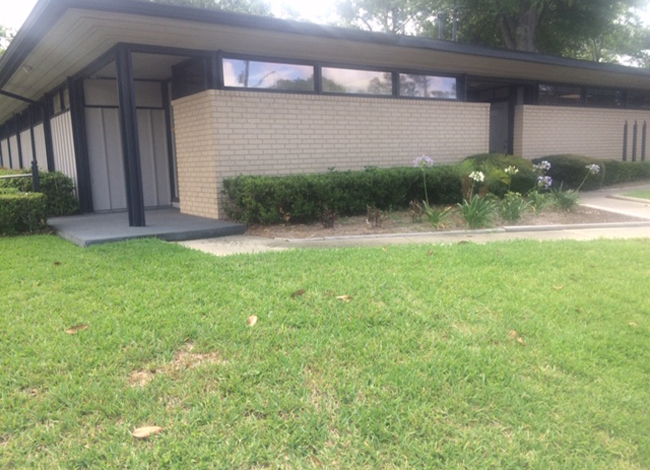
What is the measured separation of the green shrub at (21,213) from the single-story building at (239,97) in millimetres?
1491

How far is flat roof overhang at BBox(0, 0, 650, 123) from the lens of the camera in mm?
7133

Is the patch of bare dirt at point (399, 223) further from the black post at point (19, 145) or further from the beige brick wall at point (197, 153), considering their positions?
the black post at point (19, 145)

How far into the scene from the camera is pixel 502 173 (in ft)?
33.5

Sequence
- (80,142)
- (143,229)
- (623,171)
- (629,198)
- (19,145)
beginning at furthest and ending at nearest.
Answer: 1. (19,145)
2. (623,171)
3. (629,198)
4. (80,142)
5. (143,229)

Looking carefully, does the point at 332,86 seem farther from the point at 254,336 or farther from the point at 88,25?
the point at 254,336

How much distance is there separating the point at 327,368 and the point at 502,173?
8.03 m

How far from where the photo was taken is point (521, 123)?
48.0 ft

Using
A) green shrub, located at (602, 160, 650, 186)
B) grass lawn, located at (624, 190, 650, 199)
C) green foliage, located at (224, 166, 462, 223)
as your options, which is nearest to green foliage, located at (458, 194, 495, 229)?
green foliage, located at (224, 166, 462, 223)

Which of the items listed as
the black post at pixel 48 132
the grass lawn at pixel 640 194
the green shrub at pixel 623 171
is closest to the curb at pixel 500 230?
the grass lawn at pixel 640 194

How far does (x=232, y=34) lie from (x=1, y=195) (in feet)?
14.6

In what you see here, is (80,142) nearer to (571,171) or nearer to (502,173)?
(502,173)

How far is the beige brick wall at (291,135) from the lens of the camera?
30.2 feet

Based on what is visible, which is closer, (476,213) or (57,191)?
(476,213)

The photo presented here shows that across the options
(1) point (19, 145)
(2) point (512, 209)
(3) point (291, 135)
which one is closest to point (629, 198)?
(2) point (512, 209)
